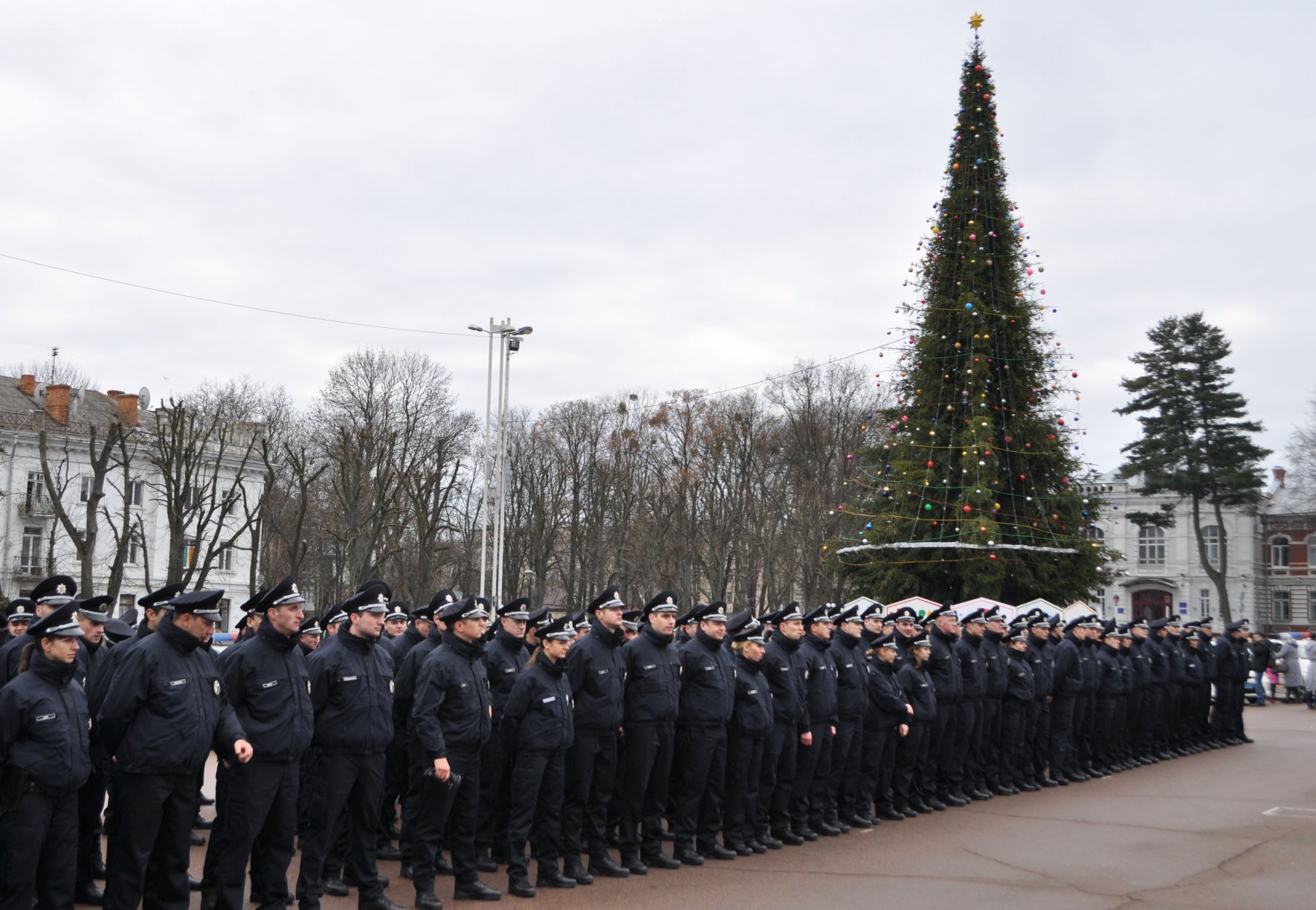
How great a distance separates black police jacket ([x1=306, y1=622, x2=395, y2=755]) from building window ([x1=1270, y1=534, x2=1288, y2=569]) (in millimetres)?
80294

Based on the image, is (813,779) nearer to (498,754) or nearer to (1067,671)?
(498,754)

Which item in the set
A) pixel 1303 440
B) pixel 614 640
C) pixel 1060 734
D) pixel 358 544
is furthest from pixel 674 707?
pixel 1303 440

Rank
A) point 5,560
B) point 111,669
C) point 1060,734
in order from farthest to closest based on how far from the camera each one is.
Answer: point 5,560
point 1060,734
point 111,669

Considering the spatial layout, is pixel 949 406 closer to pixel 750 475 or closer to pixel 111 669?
pixel 111 669

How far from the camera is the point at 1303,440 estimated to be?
55781 mm

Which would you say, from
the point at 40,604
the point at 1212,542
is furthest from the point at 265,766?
the point at 1212,542

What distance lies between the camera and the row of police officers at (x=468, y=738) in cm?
711

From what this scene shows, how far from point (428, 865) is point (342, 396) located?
3980cm

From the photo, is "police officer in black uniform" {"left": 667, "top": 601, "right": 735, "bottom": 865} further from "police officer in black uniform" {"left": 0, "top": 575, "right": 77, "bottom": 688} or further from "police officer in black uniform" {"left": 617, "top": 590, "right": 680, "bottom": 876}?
"police officer in black uniform" {"left": 0, "top": 575, "right": 77, "bottom": 688}

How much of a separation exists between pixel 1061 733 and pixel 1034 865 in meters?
6.08

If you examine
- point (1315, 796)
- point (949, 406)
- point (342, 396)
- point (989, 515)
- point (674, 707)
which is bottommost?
point (1315, 796)

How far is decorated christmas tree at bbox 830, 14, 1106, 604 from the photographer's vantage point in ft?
84.4

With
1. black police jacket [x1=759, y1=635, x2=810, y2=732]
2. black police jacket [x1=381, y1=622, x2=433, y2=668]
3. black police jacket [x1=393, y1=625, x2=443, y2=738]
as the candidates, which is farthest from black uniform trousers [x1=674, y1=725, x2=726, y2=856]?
black police jacket [x1=381, y1=622, x2=433, y2=668]

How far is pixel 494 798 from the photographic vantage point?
403 inches
